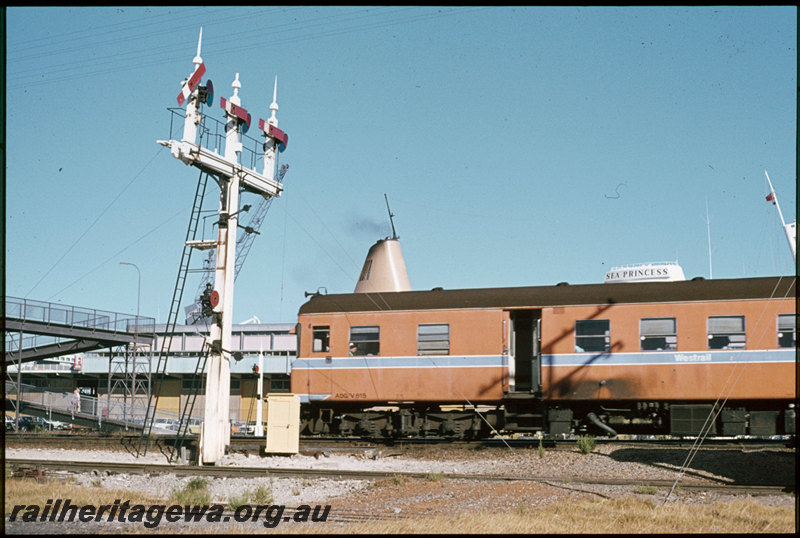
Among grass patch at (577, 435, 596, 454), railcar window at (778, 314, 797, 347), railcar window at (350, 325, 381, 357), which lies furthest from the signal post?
railcar window at (778, 314, 797, 347)

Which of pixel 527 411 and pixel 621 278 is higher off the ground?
pixel 621 278

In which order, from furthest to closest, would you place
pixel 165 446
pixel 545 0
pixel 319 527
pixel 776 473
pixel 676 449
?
pixel 165 446 < pixel 676 449 < pixel 776 473 < pixel 319 527 < pixel 545 0

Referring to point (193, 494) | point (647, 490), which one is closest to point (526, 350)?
point (647, 490)

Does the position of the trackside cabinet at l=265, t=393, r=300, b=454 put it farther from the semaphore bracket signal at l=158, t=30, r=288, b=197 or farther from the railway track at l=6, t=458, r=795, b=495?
the semaphore bracket signal at l=158, t=30, r=288, b=197

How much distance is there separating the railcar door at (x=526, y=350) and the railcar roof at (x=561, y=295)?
1.80 ft

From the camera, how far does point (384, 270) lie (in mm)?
25234

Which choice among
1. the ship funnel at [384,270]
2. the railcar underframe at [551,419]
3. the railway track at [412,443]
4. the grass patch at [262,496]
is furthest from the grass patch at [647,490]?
the ship funnel at [384,270]

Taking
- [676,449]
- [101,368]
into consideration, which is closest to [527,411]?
[676,449]

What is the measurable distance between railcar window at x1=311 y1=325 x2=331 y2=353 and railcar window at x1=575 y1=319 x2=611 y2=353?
6923mm

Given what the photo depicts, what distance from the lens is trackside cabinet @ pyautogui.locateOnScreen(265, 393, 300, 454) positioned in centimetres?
1931

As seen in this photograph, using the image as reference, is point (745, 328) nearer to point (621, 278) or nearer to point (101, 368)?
point (621, 278)

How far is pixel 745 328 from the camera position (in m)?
18.9

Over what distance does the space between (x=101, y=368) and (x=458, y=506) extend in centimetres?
5238

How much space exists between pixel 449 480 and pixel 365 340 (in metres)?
7.54
